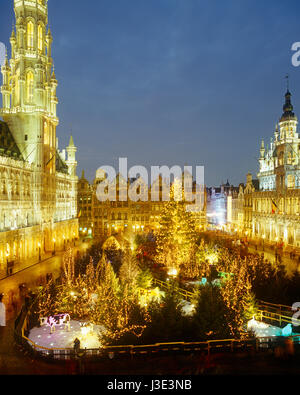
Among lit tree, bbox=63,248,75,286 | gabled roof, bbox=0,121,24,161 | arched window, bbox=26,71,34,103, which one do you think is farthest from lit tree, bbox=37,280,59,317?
arched window, bbox=26,71,34,103

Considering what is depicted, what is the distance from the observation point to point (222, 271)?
3162 cm

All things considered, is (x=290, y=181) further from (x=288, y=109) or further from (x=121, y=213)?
(x=121, y=213)

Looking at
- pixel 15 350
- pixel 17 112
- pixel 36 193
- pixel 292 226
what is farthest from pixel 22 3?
pixel 292 226

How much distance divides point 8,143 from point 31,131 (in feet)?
14.4

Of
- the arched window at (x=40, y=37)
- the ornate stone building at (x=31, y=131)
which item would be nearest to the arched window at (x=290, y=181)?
the ornate stone building at (x=31, y=131)

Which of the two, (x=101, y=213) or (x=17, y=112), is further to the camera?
(x=101, y=213)

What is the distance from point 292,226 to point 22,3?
5818cm

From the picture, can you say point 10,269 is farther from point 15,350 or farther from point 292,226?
point 292,226

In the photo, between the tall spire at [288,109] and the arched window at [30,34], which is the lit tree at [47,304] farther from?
the tall spire at [288,109]

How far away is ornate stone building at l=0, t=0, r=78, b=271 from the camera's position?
45.1 meters

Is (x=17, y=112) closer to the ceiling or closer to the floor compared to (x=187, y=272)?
closer to the ceiling

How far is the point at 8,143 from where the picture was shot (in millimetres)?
47656

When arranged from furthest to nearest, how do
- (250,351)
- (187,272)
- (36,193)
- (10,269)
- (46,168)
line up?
(46,168), (36,193), (10,269), (187,272), (250,351)

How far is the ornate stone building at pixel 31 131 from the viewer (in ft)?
148
